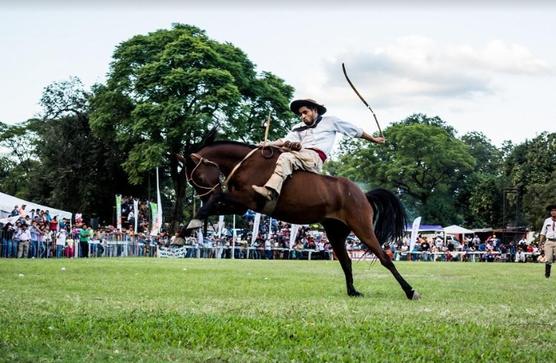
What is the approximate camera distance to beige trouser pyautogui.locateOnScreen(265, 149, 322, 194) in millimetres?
11992

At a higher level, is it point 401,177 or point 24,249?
point 401,177

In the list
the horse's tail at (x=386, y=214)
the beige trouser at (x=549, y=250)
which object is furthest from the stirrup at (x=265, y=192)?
the beige trouser at (x=549, y=250)

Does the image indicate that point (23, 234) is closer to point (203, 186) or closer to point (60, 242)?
point (60, 242)

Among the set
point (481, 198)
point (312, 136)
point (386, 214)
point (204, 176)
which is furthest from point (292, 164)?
point (481, 198)

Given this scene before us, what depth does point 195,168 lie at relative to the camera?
12.7 meters

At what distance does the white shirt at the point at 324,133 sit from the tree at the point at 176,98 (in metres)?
40.1

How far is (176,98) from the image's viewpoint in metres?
57.8

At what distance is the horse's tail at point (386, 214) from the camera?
14.1m

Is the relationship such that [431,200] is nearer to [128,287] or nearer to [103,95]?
[103,95]

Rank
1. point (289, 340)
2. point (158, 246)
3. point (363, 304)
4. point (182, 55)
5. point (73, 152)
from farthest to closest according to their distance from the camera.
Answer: point (73, 152) < point (182, 55) < point (158, 246) < point (363, 304) < point (289, 340)

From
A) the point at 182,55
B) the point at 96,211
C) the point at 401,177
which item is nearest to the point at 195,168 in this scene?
the point at 182,55

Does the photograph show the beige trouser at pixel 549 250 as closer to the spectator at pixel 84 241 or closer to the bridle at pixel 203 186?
the bridle at pixel 203 186

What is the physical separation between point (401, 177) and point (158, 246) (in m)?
55.8

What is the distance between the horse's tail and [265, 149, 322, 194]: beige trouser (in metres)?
1.75
